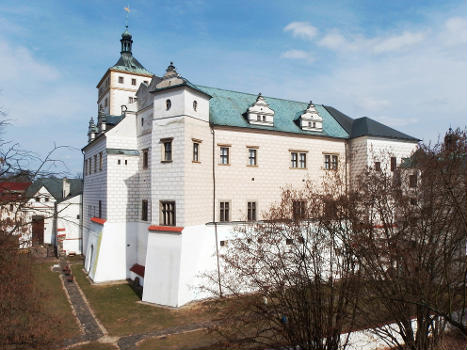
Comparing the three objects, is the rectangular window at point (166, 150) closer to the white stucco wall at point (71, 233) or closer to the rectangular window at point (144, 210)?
the rectangular window at point (144, 210)

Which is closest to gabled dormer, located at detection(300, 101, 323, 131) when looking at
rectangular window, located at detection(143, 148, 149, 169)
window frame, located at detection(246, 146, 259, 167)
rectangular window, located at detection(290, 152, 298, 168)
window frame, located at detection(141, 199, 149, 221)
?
rectangular window, located at detection(290, 152, 298, 168)

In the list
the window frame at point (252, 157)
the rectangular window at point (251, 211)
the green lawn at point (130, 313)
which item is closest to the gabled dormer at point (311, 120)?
the window frame at point (252, 157)

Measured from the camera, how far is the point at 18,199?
7.40 meters

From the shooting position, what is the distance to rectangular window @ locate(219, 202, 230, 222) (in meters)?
22.6

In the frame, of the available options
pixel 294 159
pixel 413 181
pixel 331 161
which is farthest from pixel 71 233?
pixel 413 181

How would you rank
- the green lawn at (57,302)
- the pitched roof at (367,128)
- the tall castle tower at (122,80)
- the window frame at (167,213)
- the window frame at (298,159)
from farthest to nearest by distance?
the tall castle tower at (122,80), the pitched roof at (367,128), the window frame at (298,159), the window frame at (167,213), the green lawn at (57,302)

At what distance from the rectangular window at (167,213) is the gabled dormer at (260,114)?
8906 millimetres

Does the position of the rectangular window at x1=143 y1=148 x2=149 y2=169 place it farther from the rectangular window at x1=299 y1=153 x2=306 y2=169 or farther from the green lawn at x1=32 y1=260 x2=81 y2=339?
the rectangular window at x1=299 y1=153 x2=306 y2=169

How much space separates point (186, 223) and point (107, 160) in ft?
30.5

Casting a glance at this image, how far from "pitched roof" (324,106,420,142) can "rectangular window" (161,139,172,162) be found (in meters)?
16.6

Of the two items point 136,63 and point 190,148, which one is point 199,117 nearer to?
point 190,148

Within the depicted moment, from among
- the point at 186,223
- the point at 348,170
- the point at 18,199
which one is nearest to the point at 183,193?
the point at 186,223

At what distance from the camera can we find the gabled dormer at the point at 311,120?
2666 centimetres

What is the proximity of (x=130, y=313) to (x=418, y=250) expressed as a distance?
1531cm
